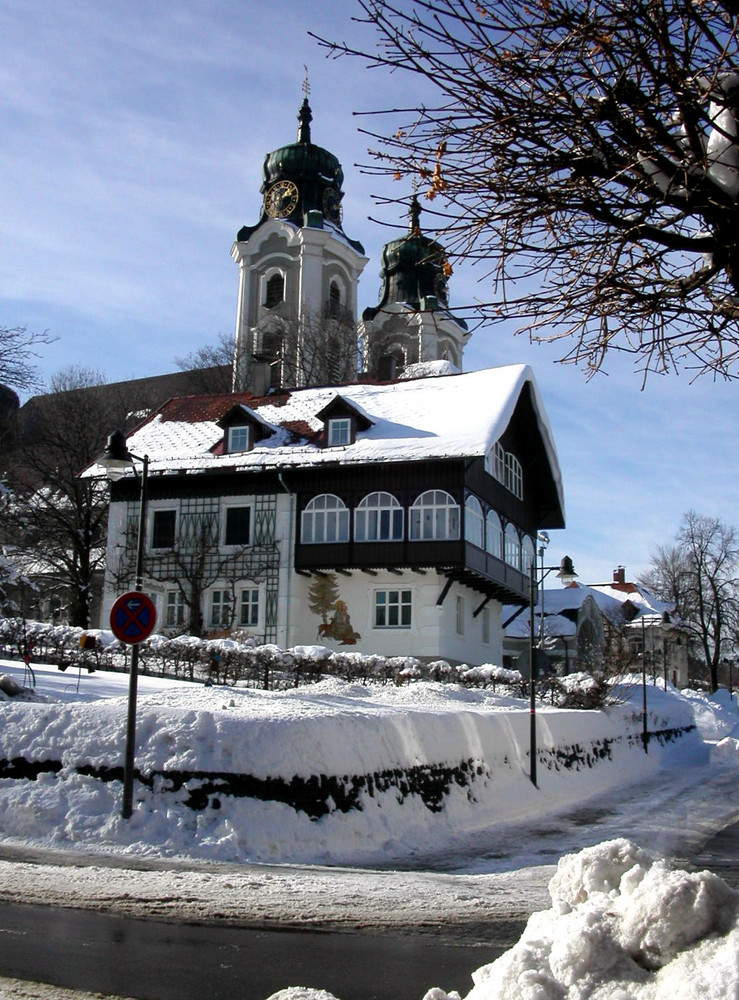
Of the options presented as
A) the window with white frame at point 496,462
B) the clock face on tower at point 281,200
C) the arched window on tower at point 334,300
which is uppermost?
the clock face on tower at point 281,200

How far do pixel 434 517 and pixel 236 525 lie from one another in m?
7.58

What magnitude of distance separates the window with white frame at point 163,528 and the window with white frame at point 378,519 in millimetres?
7202

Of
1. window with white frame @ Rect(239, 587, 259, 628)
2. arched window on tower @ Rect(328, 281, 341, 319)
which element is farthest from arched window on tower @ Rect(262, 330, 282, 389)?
window with white frame @ Rect(239, 587, 259, 628)

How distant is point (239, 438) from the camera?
1567 inches

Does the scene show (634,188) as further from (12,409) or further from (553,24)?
(12,409)

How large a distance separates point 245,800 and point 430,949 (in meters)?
5.99

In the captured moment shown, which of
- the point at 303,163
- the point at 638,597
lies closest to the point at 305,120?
the point at 303,163

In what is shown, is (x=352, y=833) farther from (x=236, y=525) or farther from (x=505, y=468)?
(x=505, y=468)

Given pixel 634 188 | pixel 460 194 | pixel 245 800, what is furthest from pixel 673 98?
pixel 245 800

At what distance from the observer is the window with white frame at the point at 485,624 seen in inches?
1620

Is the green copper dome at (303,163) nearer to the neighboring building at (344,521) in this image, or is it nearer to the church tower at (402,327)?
the church tower at (402,327)

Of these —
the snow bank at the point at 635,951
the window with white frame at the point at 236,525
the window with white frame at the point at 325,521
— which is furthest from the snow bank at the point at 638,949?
the window with white frame at the point at 236,525

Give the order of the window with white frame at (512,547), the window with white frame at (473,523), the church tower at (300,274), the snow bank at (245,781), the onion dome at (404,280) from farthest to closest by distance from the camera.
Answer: the onion dome at (404,280), the church tower at (300,274), the window with white frame at (512,547), the window with white frame at (473,523), the snow bank at (245,781)

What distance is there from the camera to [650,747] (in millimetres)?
34312
